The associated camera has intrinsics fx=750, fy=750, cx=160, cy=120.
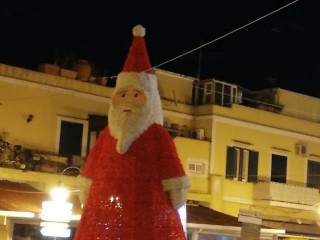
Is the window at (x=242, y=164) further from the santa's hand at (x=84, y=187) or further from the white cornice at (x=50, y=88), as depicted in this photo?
the santa's hand at (x=84, y=187)

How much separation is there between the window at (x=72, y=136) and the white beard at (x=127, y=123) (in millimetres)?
10643

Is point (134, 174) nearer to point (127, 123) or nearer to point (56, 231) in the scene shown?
point (127, 123)

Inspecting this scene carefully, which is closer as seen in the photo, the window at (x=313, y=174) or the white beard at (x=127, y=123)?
the white beard at (x=127, y=123)

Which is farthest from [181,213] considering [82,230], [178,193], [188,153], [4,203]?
[188,153]

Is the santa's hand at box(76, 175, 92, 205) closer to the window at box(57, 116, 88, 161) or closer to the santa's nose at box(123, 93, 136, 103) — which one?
the santa's nose at box(123, 93, 136, 103)

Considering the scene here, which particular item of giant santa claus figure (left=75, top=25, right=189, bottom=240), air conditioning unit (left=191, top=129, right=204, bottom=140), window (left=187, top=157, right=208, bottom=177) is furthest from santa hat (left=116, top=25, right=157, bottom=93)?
air conditioning unit (left=191, top=129, right=204, bottom=140)

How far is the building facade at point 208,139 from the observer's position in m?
18.0

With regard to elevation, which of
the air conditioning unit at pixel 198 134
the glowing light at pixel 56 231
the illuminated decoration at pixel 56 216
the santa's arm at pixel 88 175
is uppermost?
the air conditioning unit at pixel 198 134

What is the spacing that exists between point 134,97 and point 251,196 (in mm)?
15238

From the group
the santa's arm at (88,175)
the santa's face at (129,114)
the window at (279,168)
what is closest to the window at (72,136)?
the window at (279,168)

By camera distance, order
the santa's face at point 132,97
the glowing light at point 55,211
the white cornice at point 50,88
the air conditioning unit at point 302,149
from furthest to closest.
Answer: the air conditioning unit at point 302,149 → the white cornice at point 50,88 → the glowing light at point 55,211 → the santa's face at point 132,97

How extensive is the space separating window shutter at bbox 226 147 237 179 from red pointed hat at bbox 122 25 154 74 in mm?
13942

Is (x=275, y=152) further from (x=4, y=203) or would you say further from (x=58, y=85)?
(x=4, y=203)

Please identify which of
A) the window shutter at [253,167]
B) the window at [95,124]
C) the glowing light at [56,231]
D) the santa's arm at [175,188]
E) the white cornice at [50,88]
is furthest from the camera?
the window shutter at [253,167]
